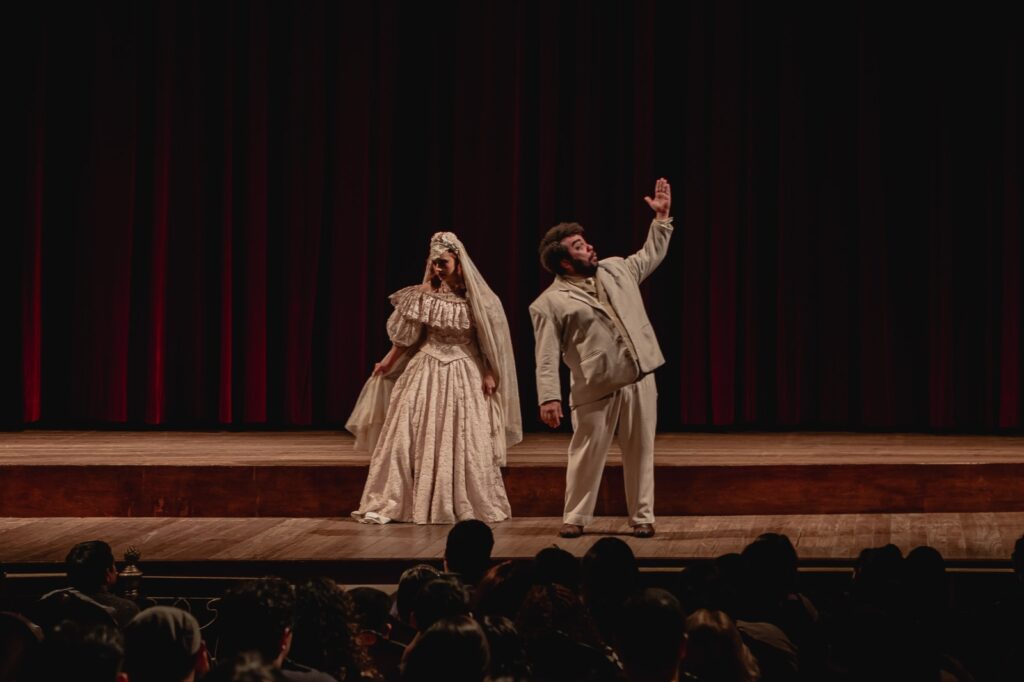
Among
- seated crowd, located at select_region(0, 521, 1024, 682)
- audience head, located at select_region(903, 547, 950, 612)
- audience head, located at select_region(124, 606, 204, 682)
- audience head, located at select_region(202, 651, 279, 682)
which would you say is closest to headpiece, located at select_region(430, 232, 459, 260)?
seated crowd, located at select_region(0, 521, 1024, 682)

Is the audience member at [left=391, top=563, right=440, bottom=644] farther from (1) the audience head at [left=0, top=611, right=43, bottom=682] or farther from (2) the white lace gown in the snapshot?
(2) the white lace gown

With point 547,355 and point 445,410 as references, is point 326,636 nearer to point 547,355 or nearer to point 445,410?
point 547,355

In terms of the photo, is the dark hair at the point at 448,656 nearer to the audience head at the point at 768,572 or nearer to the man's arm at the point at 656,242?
the audience head at the point at 768,572

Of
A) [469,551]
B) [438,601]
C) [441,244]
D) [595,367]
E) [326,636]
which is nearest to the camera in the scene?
[326,636]

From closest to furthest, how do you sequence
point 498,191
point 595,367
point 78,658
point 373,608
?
point 78,658 < point 373,608 < point 595,367 < point 498,191

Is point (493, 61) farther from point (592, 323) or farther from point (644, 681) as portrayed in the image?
point (644, 681)

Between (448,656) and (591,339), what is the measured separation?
3094mm

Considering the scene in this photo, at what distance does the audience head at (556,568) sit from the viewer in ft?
9.89

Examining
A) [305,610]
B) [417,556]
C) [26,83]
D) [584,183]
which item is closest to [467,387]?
[417,556]

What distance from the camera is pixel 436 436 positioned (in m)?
5.45

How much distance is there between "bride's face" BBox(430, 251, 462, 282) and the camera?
538cm

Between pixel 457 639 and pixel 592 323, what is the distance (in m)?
3.11

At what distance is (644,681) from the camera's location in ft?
7.10

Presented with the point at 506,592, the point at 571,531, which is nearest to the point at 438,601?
the point at 506,592
